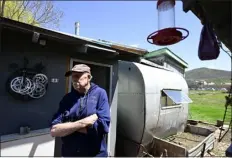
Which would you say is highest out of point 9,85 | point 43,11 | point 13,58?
point 43,11

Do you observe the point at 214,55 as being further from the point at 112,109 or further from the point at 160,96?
the point at 160,96

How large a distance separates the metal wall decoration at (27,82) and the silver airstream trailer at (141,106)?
3160 mm

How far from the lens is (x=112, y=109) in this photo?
17.4ft

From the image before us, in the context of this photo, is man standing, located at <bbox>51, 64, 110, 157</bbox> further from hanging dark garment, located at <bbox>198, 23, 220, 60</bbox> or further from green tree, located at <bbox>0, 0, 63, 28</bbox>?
green tree, located at <bbox>0, 0, 63, 28</bbox>

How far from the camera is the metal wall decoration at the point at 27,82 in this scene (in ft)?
10.8

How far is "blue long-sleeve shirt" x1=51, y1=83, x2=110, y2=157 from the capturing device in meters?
2.08

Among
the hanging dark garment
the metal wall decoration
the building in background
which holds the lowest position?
the metal wall decoration

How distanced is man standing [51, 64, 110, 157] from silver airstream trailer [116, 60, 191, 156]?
3.76 m

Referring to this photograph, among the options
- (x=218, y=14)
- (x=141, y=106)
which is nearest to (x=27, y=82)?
(x=218, y=14)

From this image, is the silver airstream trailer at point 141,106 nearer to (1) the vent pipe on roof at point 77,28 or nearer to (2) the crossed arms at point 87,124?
(1) the vent pipe on roof at point 77,28

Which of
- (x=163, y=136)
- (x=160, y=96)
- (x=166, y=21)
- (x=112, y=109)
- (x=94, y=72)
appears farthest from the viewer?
(x=163, y=136)

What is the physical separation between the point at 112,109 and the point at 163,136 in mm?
2959

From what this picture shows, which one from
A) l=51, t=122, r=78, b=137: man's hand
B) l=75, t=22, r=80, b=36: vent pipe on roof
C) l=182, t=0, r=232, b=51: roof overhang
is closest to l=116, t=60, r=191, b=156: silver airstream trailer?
l=75, t=22, r=80, b=36: vent pipe on roof

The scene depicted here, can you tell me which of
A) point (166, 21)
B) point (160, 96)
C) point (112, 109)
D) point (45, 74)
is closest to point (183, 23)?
point (166, 21)
